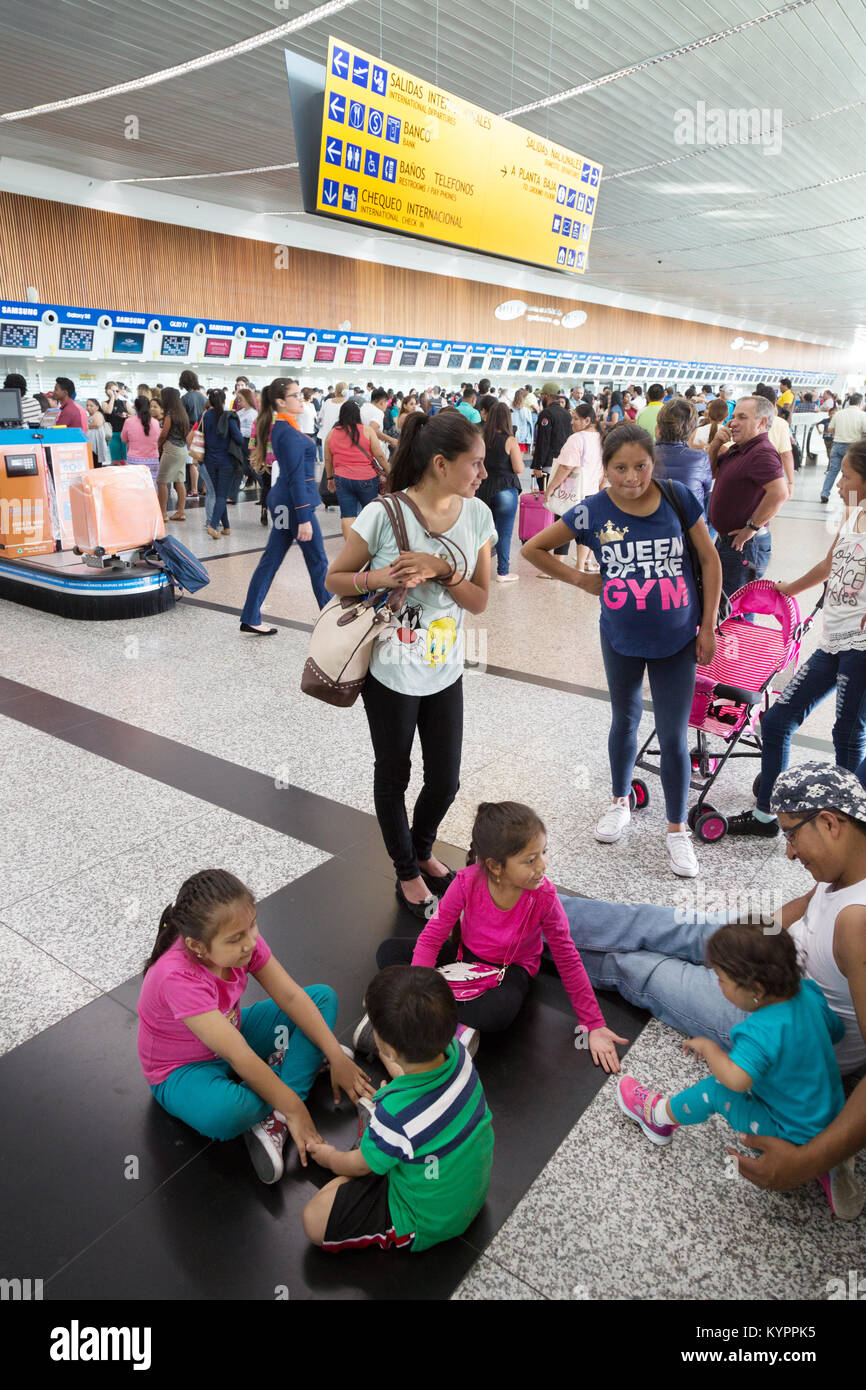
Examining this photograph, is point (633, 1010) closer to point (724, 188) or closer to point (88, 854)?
point (88, 854)

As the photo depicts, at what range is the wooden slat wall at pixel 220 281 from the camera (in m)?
12.6

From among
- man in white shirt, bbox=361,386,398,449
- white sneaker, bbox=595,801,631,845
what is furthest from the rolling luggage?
white sneaker, bbox=595,801,631,845

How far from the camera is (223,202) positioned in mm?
14250

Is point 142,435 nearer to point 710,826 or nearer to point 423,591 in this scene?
point 423,591

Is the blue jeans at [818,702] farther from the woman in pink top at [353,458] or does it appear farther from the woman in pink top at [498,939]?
the woman in pink top at [353,458]

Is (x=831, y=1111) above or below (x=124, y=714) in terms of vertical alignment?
above

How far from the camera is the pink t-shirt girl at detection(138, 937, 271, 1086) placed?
1.72m

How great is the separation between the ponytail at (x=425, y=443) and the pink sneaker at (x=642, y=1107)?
5.38ft

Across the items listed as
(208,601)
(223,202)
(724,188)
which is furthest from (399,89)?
(223,202)

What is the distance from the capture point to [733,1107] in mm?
1664

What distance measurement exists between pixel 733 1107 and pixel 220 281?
1673 cm

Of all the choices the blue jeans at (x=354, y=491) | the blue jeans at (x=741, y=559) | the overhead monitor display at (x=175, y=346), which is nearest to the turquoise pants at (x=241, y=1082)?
the blue jeans at (x=741, y=559)

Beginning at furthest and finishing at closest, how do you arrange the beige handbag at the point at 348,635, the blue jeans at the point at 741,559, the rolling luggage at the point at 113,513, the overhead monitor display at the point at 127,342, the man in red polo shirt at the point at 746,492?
the overhead monitor display at the point at 127,342, the rolling luggage at the point at 113,513, the blue jeans at the point at 741,559, the man in red polo shirt at the point at 746,492, the beige handbag at the point at 348,635
